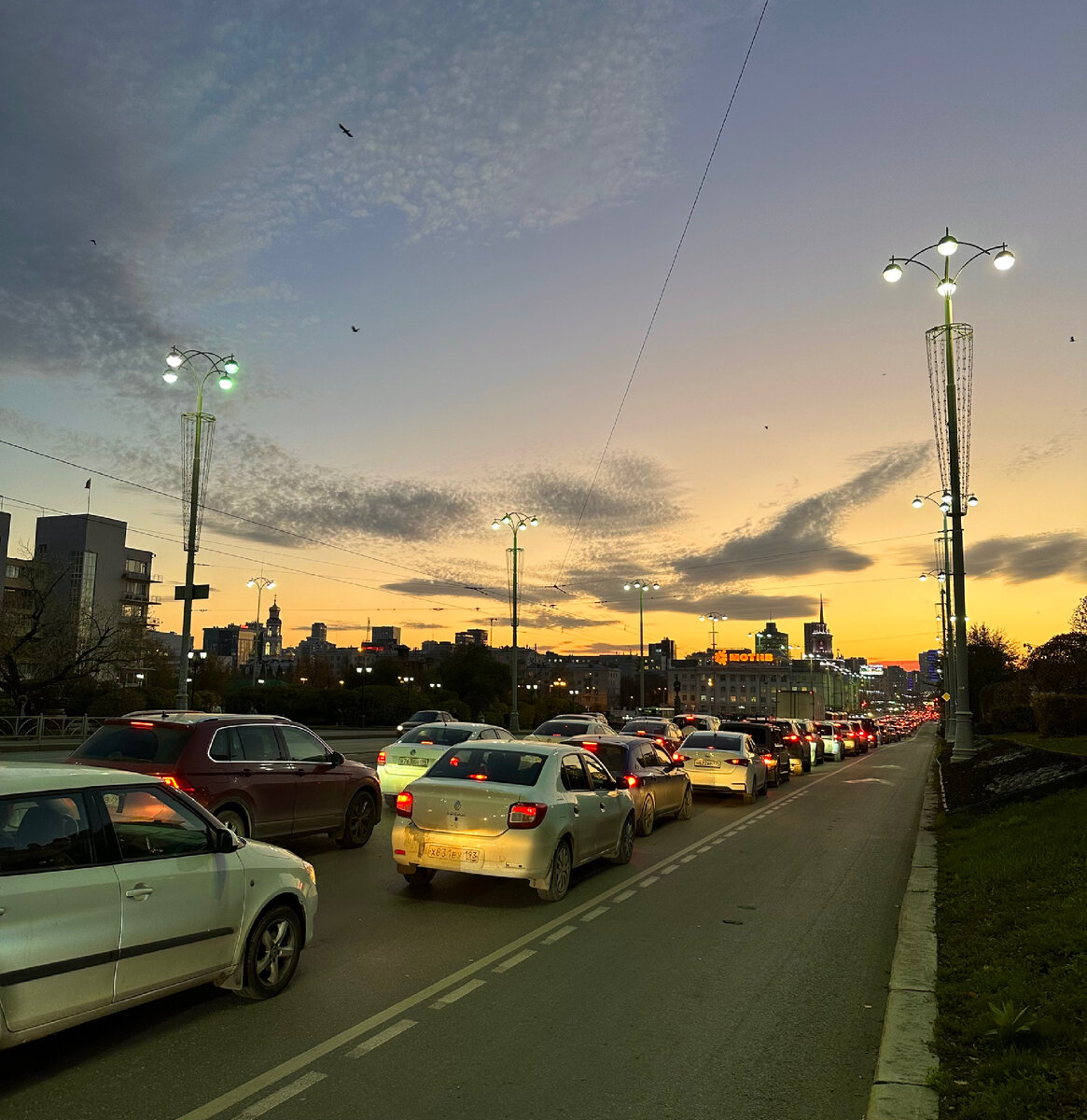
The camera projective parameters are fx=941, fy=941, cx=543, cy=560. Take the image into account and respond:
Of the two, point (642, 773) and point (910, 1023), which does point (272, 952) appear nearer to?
point (910, 1023)

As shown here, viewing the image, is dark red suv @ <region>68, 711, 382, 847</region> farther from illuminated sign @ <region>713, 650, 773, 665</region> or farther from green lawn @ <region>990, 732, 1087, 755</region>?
illuminated sign @ <region>713, 650, 773, 665</region>

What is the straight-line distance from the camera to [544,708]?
2827 inches

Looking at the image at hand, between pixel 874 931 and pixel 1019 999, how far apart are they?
306 cm

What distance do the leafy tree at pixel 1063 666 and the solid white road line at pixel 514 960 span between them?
41557mm

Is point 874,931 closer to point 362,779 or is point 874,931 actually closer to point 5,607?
point 362,779

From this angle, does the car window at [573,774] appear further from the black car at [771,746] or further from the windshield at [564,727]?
the black car at [771,746]

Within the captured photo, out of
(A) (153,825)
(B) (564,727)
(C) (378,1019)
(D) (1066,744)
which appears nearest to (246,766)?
(A) (153,825)

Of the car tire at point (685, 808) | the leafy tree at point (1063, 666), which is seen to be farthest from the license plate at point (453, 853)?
the leafy tree at point (1063, 666)

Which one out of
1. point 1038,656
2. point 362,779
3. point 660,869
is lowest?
point 660,869

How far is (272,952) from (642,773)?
9.39 m

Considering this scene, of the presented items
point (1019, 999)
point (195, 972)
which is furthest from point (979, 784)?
point (195, 972)

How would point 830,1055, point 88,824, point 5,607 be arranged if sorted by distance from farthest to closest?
point 5,607
point 830,1055
point 88,824

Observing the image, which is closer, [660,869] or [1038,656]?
[660,869]

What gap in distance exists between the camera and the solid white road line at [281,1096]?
454cm
